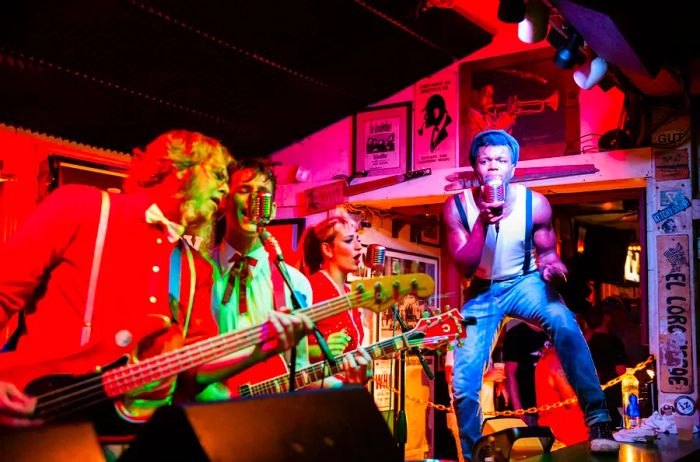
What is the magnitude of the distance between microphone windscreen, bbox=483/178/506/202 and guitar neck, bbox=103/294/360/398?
1.65m

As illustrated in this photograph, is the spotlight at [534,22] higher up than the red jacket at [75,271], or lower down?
higher up

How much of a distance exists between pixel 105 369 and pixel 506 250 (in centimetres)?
267

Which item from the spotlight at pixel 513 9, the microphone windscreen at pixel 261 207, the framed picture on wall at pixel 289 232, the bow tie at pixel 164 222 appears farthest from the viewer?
the framed picture on wall at pixel 289 232

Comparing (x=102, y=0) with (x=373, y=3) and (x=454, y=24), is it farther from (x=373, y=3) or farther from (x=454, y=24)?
(x=454, y=24)

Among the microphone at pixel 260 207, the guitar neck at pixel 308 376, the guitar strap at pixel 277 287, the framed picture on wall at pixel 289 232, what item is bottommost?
the guitar neck at pixel 308 376

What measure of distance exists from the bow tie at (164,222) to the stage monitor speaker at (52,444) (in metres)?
0.87

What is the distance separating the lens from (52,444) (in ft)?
6.33

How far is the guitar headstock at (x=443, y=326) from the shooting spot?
389 cm

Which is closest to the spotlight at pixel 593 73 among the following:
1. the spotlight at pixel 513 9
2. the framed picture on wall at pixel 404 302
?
the spotlight at pixel 513 9

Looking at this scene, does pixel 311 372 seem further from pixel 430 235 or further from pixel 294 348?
pixel 430 235

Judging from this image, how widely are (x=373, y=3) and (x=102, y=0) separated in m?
2.02

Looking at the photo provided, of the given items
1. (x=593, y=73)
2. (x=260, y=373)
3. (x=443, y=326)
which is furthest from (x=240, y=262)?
(x=593, y=73)

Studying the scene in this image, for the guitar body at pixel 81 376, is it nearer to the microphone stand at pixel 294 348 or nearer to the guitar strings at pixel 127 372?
the guitar strings at pixel 127 372

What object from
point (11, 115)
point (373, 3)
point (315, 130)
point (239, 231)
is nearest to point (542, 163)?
point (373, 3)
